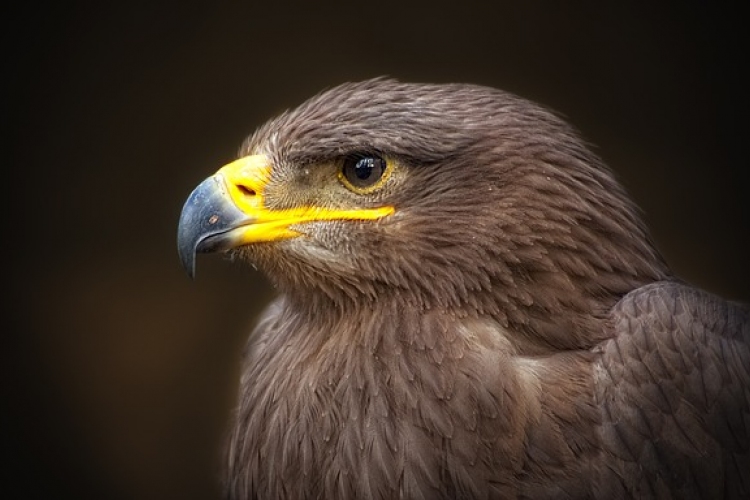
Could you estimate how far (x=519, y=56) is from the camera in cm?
681

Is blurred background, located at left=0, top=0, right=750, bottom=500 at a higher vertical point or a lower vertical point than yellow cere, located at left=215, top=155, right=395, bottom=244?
lower

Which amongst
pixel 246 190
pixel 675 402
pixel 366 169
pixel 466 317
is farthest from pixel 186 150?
pixel 675 402

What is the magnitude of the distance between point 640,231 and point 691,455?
768 mm

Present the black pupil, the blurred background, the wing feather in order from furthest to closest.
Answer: the blurred background < the black pupil < the wing feather

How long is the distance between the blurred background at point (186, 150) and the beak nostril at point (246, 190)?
3.50 metres

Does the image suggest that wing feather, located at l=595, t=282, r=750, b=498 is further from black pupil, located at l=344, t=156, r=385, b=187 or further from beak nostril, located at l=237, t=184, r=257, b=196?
beak nostril, located at l=237, t=184, r=257, b=196

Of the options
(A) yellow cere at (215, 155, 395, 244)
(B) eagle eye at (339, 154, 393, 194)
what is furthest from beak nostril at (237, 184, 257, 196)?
(B) eagle eye at (339, 154, 393, 194)

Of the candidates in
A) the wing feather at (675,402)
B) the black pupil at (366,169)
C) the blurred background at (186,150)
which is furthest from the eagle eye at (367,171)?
the blurred background at (186,150)

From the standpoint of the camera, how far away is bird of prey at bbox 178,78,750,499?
3.07 meters

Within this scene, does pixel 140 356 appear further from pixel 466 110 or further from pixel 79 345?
pixel 466 110

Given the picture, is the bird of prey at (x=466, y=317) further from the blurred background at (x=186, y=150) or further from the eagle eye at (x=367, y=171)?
the blurred background at (x=186, y=150)

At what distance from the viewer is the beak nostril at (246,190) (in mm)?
3367

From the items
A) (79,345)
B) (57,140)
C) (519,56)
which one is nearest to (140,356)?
(79,345)

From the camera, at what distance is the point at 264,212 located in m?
3.34
